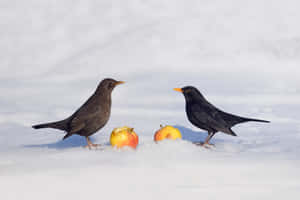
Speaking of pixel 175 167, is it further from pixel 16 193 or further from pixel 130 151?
pixel 16 193

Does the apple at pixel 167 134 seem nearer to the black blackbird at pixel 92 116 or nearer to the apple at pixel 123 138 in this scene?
the apple at pixel 123 138

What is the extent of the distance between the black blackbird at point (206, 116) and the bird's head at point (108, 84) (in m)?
1.21

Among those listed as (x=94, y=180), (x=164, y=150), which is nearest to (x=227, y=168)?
(x=164, y=150)

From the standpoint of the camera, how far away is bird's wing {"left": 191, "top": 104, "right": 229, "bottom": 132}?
27.0 ft

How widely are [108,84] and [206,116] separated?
185 centimetres

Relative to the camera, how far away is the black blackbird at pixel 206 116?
826cm

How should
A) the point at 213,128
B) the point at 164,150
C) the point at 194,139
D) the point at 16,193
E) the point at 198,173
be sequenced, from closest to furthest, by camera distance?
the point at 16,193 → the point at 198,173 → the point at 164,150 → the point at 213,128 → the point at 194,139

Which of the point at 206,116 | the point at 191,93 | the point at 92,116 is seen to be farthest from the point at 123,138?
the point at 191,93

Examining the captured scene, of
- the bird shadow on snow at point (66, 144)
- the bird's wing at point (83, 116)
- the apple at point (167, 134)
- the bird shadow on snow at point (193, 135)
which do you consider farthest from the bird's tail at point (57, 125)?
the bird shadow on snow at point (193, 135)

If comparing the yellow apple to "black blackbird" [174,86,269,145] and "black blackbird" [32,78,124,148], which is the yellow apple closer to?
"black blackbird" [174,86,269,145]

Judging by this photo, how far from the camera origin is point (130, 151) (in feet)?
24.7

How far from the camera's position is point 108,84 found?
829 centimetres

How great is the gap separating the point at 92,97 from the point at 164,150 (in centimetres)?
173

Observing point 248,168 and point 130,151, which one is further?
point 130,151
